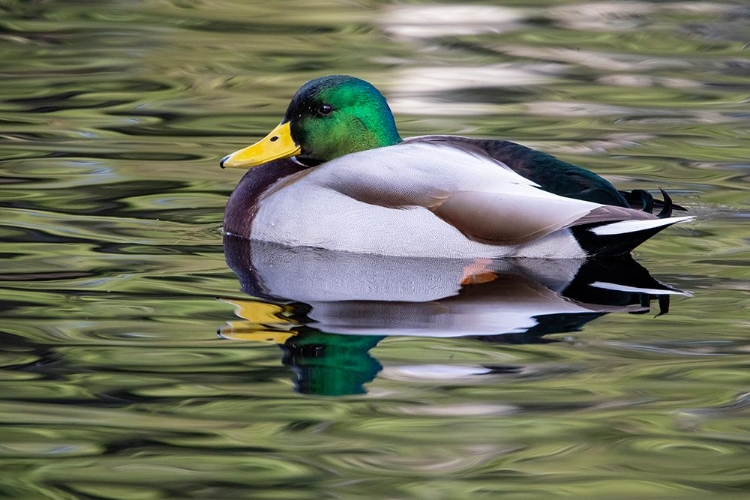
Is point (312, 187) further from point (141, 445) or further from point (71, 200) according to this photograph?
point (141, 445)

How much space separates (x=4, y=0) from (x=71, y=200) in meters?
8.49

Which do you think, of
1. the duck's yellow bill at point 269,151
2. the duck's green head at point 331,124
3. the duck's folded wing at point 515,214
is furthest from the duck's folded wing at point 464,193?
the duck's yellow bill at point 269,151

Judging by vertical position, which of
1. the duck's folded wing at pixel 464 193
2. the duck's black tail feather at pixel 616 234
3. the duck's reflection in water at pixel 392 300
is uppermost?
the duck's folded wing at pixel 464 193

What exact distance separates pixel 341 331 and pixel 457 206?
1444 millimetres

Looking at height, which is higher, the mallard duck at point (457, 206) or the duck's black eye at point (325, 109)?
the duck's black eye at point (325, 109)

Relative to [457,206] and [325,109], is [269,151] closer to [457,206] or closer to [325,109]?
[325,109]

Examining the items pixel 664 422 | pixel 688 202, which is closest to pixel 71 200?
pixel 688 202

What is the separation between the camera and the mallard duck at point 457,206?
265 inches

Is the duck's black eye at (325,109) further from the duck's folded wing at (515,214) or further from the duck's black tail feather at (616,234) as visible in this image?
the duck's black tail feather at (616,234)

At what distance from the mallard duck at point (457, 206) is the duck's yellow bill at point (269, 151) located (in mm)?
359

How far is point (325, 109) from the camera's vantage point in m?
7.38

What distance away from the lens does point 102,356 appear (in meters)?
5.23

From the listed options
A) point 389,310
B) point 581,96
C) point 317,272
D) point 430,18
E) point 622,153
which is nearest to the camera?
point 389,310

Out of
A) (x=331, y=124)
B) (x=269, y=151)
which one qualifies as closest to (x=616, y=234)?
(x=331, y=124)
